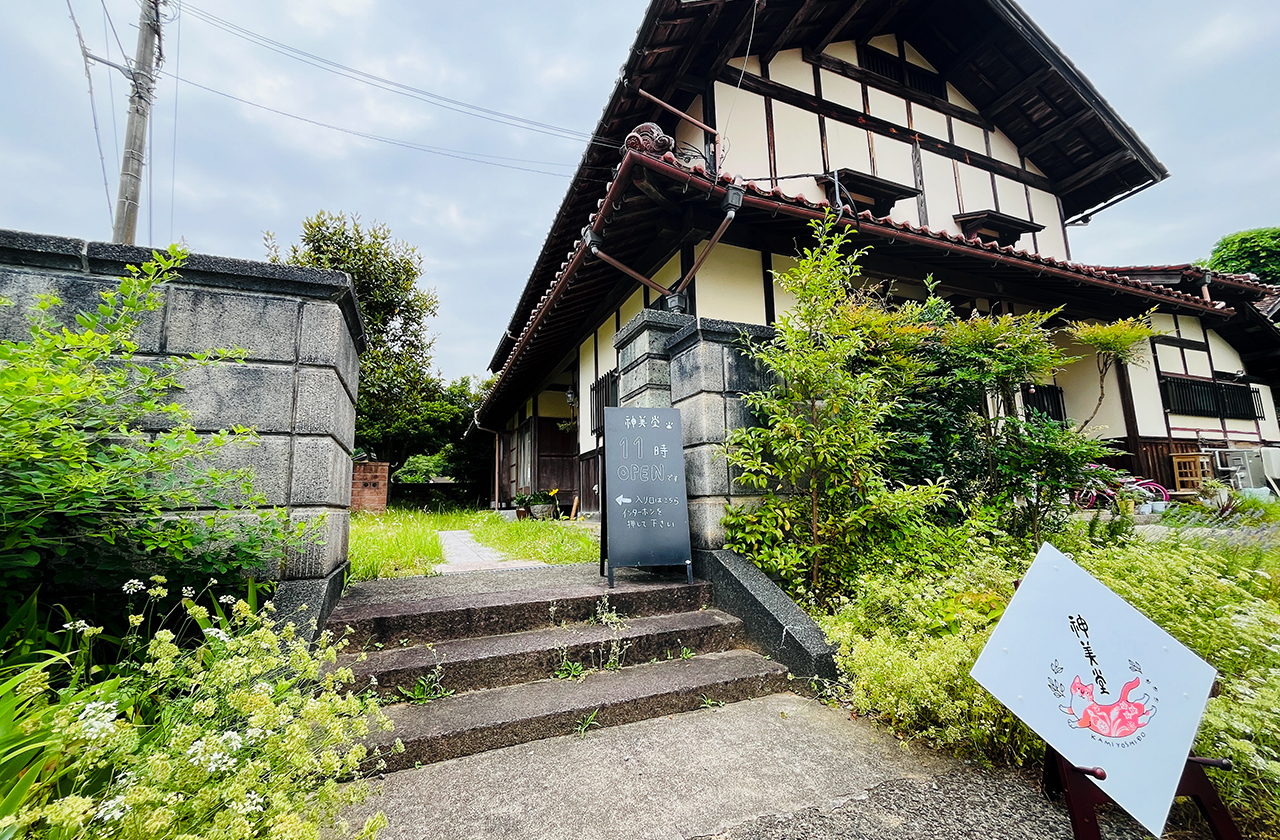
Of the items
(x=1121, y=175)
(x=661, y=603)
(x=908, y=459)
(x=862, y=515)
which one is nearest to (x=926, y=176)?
(x=1121, y=175)

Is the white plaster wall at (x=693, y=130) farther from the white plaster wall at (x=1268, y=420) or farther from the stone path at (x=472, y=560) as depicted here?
the white plaster wall at (x=1268, y=420)

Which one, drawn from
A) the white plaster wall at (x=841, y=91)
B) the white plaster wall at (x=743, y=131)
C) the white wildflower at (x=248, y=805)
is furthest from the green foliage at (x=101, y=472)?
the white plaster wall at (x=841, y=91)

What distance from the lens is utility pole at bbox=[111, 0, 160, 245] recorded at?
592 centimetres

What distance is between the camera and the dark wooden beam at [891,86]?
7.36 metres

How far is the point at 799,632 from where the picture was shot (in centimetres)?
264

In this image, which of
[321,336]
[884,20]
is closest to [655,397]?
[321,336]

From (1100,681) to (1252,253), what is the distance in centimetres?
2943

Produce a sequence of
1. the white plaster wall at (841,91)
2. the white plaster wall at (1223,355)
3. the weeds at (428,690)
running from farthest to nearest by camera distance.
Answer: the white plaster wall at (1223,355) < the white plaster wall at (841,91) < the weeds at (428,690)

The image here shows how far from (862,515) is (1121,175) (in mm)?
9814

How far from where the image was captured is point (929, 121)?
8.15m

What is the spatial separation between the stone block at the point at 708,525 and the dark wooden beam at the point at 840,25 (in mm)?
7060

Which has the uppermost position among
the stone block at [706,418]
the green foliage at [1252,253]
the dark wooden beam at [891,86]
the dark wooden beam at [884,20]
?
the green foliage at [1252,253]

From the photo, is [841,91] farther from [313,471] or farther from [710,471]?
[313,471]

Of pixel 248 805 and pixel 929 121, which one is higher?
pixel 929 121
